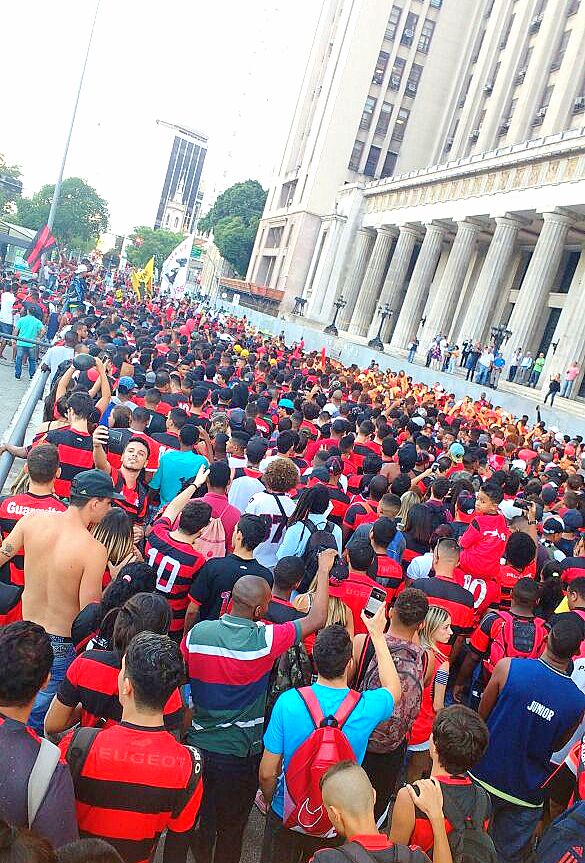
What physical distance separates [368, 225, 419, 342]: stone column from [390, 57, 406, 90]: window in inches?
888

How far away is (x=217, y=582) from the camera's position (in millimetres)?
4113

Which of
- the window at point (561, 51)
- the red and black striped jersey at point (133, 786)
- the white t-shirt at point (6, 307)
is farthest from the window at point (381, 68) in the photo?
the red and black striped jersey at point (133, 786)

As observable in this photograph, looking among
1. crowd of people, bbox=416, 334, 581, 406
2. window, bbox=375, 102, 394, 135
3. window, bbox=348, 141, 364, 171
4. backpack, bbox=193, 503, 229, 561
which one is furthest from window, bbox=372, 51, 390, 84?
backpack, bbox=193, 503, 229, 561

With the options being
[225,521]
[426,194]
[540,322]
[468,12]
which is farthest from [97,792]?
[468,12]

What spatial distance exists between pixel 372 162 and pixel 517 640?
6492 centimetres

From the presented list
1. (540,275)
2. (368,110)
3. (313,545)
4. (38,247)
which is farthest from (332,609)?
(368,110)

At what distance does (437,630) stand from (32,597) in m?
2.34

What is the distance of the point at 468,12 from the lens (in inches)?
2450

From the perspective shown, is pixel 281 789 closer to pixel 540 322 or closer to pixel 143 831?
pixel 143 831

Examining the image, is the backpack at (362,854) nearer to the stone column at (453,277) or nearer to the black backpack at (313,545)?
the black backpack at (313,545)

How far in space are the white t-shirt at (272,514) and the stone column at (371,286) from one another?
45.9 m

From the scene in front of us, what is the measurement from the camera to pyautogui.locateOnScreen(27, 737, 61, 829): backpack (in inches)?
87.0

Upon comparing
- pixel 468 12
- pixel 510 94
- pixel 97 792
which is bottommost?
pixel 97 792

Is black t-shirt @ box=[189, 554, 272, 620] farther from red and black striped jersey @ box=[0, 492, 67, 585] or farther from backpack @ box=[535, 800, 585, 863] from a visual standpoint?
backpack @ box=[535, 800, 585, 863]
